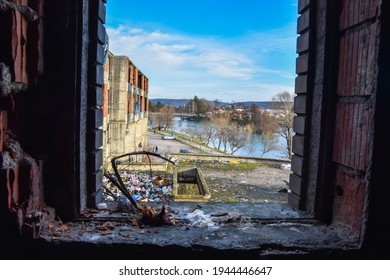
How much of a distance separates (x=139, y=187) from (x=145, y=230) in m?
6.42

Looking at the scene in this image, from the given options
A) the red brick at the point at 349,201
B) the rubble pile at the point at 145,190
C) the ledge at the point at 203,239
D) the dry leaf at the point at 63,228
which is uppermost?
the red brick at the point at 349,201

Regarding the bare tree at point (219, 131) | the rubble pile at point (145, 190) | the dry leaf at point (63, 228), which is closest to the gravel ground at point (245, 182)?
the rubble pile at point (145, 190)

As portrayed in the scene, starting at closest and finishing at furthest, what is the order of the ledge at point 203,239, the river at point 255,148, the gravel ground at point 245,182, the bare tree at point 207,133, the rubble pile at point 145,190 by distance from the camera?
the ledge at point 203,239, the rubble pile at point 145,190, the gravel ground at point 245,182, the river at point 255,148, the bare tree at point 207,133

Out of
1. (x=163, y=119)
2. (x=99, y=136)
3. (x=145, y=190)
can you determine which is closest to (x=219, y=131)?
(x=163, y=119)

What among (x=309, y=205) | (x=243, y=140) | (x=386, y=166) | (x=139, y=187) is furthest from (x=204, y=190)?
(x=243, y=140)

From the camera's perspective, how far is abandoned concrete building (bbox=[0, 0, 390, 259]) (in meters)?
1.55

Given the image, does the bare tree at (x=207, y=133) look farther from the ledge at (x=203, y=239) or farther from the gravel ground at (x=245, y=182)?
the ledge at (x=203, y=239)

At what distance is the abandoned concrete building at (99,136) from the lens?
1550 mm

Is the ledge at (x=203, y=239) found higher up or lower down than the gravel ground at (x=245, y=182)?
higher up

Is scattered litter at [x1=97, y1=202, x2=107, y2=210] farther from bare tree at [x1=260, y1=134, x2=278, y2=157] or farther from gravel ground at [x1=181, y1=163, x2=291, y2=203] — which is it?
bare tree at [x1=260, y1=134, x2=278, y2=157]

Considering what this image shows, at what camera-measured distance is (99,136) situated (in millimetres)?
2203

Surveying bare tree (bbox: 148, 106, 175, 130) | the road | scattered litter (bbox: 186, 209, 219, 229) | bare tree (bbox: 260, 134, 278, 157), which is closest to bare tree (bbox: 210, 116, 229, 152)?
the road

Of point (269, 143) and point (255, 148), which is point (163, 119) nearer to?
point (255, 148)

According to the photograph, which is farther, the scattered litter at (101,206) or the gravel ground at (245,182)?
the gravel ground at (245,182)
